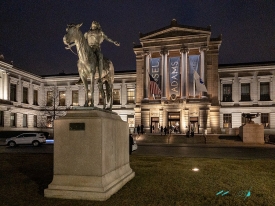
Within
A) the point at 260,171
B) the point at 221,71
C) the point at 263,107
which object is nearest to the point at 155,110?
the point at 221,71

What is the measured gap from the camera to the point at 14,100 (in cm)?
5222

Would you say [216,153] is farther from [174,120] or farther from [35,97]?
[35,97]

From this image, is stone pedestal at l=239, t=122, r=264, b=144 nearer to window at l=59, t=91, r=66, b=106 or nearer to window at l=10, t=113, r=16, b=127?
window at l=59, t=91, r=66, b=106

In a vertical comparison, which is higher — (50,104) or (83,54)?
(83,54)

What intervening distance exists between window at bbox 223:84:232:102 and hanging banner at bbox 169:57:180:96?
32.4 ft

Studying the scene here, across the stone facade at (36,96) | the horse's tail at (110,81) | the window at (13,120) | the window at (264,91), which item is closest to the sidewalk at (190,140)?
the window at (264,91)

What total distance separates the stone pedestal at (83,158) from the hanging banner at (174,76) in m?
41.4

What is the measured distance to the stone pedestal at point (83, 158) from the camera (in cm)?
684

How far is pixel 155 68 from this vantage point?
49.5m

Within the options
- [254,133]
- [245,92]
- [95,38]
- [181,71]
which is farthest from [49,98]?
[95,38]

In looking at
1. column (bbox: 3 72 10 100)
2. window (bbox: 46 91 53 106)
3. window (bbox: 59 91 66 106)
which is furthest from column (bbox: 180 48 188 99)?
column (bbox: 3 72 10 100)

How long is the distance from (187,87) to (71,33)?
4110 centimetres

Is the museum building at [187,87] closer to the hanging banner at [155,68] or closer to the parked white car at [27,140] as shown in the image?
the hanging banner at [155,68]

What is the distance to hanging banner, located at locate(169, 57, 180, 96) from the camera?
48.1m
